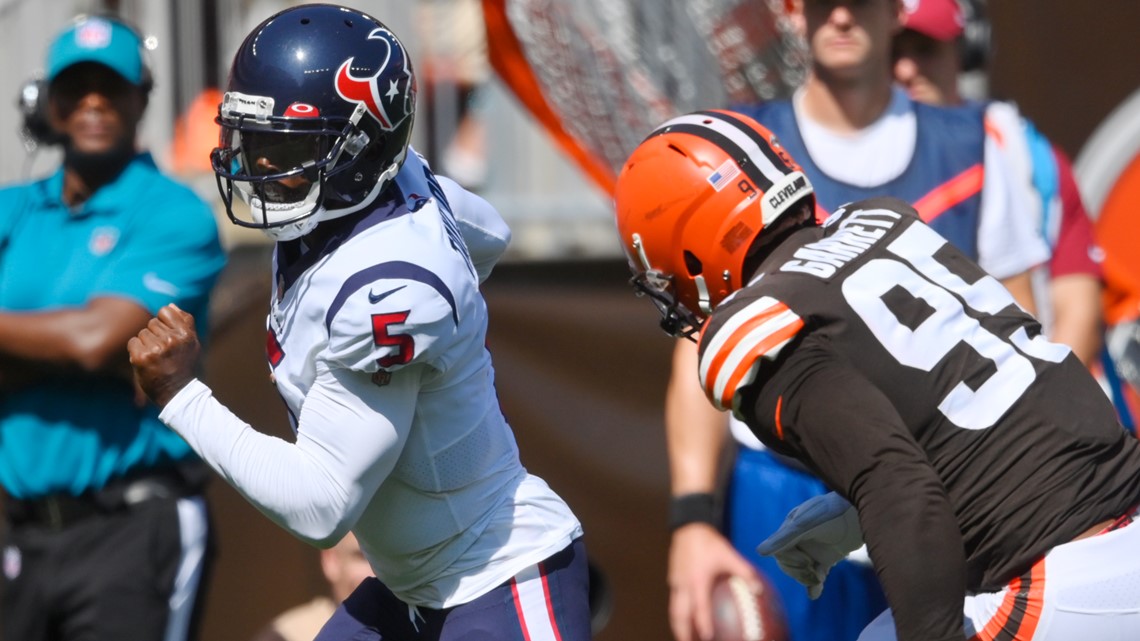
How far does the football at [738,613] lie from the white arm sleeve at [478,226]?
0.84 meters

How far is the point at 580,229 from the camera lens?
614 cm

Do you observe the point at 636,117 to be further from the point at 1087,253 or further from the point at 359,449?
the point at 359,449

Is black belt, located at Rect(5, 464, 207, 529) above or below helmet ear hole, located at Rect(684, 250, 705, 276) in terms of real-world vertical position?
below

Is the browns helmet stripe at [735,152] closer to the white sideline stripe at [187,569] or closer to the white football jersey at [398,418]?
the white football jersey at [398,418]

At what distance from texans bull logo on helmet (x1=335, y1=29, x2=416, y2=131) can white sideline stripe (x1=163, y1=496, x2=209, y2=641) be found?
169cm

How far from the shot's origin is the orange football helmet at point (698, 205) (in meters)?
2.59

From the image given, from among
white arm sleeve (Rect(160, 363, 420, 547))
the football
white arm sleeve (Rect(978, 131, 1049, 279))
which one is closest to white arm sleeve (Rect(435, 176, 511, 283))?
white arm sleeve (Rect(160, 363, 420, 547))

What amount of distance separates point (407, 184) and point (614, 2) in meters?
2.77

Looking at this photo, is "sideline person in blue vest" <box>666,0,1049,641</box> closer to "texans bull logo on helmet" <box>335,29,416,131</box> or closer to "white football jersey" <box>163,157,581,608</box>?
"white football jersey" <box>163,157,581,608</box>

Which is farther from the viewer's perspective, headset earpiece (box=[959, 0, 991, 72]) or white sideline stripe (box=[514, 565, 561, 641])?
headset earpiece (box=[959, 0, 991, 72])

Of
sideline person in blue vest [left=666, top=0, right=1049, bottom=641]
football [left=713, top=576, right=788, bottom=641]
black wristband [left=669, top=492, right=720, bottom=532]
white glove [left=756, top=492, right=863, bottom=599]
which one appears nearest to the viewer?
white glove [left=756, top=492, right=863, bottom=599]

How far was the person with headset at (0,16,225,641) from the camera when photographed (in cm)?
391

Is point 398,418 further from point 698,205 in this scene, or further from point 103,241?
point 103,241

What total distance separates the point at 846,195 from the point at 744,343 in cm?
144
